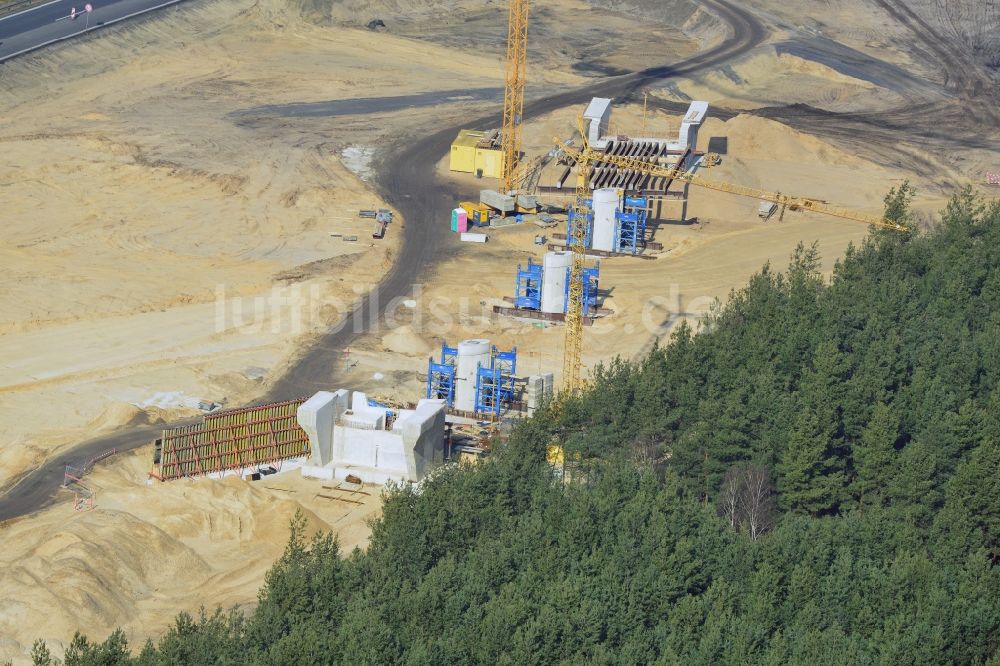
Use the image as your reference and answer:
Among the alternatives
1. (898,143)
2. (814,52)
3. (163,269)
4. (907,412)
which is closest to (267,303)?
(163,269)

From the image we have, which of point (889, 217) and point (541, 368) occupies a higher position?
point (889, 217)

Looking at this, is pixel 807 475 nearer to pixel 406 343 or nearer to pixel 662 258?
pixel 406 343

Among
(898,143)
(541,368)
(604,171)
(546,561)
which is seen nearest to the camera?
(546,561)

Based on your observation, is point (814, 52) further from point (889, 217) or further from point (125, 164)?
point (125, 164)

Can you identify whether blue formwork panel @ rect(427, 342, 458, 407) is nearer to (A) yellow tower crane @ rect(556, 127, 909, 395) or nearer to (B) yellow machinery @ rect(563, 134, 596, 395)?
(B) yellow machinery @ rect(563, 134, 596, 395)

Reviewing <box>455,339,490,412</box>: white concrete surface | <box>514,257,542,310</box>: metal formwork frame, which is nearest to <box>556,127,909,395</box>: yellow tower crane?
<box>514,257,542,310</box>: metal formwork frame

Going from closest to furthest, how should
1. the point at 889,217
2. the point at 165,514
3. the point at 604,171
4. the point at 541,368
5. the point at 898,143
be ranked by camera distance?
1. the point at 165,514
2. the point at 541,368
3. the point at 889,217
4. the point at 604,171
5. the point at 898,143
